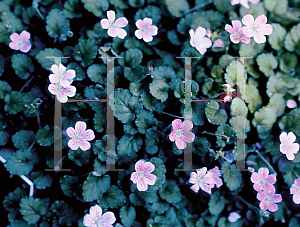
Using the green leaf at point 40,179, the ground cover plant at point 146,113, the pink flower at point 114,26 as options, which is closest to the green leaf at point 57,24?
the ground cover plant at point 146,113

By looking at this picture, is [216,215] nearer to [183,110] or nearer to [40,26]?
[183,110]

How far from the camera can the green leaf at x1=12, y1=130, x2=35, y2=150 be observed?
164cm

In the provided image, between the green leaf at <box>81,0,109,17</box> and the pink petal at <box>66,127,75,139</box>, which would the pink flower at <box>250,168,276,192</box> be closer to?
the pink petal at <box>66,127,75,139</box>

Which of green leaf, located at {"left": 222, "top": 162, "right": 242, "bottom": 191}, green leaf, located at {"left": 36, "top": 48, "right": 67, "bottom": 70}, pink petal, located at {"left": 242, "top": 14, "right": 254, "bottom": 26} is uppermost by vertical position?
pink petal, located at {"left": 242, "top": 14, "right": 254, "bottom": 26}

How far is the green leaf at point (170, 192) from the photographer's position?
1.61 m

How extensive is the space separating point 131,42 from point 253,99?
3.04ft

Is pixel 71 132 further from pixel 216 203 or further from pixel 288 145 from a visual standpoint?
pixel 288 145

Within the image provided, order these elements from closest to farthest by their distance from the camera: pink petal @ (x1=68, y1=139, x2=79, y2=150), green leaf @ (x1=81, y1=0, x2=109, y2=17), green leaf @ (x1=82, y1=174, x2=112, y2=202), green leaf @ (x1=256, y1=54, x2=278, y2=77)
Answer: pink petal @ (x1=68, y1=139, x2=79, y2=150), green leaf @ (x1=82, y1=174, x2=112, y2=202), green leaf @ (x1=81, y1=0, x2=109, y2=17), green leaf @ (x1=256, y1=54, x2=278, y2=77)

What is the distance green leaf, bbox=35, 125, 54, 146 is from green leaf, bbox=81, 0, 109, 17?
81cm

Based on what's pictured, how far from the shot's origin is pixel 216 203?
5.60 ft

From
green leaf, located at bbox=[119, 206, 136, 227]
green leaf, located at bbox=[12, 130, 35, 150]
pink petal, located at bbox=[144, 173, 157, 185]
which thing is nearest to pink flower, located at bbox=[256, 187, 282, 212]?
pink petal, located at bbox=[144, 173, 157, 185]

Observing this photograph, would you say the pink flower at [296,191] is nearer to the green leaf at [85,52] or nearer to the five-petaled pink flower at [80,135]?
the five-petaled pink flower at [80,135]

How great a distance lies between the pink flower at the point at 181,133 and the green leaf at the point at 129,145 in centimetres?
24

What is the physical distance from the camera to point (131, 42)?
1.73m
